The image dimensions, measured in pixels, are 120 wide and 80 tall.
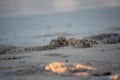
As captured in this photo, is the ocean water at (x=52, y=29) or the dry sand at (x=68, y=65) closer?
the dry sand at (x=68, y=65)

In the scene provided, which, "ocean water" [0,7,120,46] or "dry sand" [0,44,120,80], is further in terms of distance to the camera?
"ocean water" [0,7,120,46]

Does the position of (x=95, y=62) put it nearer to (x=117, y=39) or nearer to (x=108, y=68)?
(x=108, y=68)

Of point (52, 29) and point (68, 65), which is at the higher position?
point (52, 29)

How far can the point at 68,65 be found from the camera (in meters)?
7.09

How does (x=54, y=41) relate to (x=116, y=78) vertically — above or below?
above

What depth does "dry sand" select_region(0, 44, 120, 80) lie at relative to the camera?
6355 millimetres

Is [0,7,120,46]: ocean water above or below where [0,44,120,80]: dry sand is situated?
above

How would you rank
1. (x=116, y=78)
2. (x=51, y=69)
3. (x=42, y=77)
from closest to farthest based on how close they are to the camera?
1. (x=116, y=78)
2. (x=42, y=77)
3. (x=51, y=69)

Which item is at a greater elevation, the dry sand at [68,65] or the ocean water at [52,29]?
the ocean water at [52,29]

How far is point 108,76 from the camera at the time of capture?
6.10 metres

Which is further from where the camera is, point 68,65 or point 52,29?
point 52,29

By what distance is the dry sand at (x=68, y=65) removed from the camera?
6355 millimetres

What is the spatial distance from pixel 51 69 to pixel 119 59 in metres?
1.65

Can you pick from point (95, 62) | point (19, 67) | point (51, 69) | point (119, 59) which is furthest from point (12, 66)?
point (119, 59)
